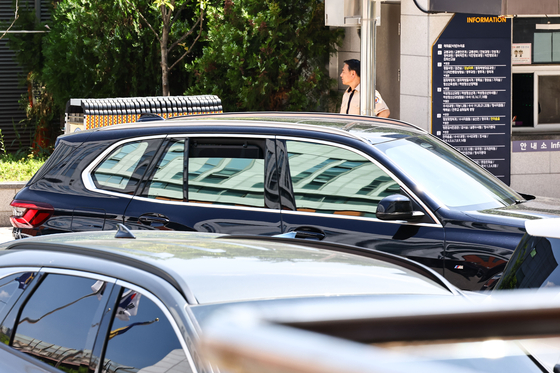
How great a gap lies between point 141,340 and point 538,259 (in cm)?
181

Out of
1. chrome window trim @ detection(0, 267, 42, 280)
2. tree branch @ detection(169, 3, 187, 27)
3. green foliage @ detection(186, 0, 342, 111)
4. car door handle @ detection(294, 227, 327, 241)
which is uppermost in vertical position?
tree branch @ detection(169, 3, 187, 27)

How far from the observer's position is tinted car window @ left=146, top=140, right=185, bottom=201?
4.89 m

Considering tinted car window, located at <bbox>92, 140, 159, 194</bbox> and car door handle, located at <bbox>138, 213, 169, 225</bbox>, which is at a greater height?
tinted car window, located at <bbox>92, 140, 159, 194</bbox>

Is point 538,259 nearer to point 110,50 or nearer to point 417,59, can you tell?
point 417,59

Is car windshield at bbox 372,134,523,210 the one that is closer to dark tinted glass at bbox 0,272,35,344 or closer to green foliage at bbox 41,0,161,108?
dark tinted glass at bbox 0,272,35,344

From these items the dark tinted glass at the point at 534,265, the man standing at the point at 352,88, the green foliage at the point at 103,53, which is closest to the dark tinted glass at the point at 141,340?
the dark tinted glass at the point at 534,265

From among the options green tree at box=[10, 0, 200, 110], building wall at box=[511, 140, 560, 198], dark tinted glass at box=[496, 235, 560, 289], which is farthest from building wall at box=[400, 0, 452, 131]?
dark tinted glass at box=[496, 235, 560, 289]

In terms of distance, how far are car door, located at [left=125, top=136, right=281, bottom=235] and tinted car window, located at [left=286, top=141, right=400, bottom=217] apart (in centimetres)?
18

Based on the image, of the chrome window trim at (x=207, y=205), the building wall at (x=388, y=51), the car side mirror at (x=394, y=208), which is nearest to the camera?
the car side mirror at (x=394, y=208)

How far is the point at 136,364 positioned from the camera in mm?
1973

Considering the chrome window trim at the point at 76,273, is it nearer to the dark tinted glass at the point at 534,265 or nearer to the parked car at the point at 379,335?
the parked car at the point at 379,335

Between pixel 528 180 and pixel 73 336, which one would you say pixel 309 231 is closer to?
pixel 73 336

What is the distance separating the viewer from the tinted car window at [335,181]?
4531 millimetres

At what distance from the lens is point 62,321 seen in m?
2.26
